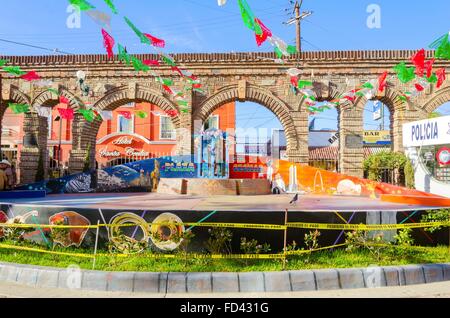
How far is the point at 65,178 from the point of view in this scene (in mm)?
16719

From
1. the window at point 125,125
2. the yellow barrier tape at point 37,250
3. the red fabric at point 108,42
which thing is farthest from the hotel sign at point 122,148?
the yellow barrier tape at point 37,250

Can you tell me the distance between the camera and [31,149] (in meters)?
18.4

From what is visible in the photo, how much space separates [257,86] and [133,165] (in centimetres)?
766

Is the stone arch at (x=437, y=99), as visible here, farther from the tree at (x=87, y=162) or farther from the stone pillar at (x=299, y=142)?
the tree at (x=87, y=162)

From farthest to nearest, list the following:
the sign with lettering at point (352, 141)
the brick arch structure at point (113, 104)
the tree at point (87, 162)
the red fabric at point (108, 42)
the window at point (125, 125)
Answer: the window at point (125, 125)
the brick arch structure at point (113, 104)
the tree at point (87, 162)
the sign with lettering at point (352, 141)
the red fabric at point (108, 42)

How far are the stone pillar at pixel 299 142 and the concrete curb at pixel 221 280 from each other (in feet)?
41.8

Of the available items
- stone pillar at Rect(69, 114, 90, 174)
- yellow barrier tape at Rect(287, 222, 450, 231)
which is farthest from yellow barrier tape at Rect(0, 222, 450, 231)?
stone pillar at Rect(69, 114, 90, 174)

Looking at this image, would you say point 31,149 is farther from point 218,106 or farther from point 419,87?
point 419,87

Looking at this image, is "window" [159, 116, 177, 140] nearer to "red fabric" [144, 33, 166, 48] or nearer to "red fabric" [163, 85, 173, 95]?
"red fabric" [163, 85, 173, 95]

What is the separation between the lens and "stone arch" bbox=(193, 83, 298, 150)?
1766 cm

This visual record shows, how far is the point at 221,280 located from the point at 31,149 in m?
17.3

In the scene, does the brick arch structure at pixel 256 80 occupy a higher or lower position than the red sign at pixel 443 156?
higher

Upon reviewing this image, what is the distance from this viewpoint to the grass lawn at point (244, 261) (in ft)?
16.6
